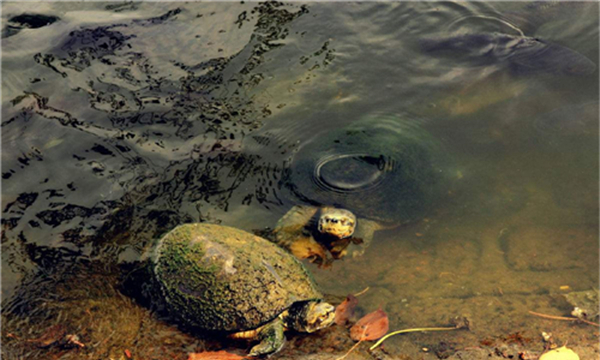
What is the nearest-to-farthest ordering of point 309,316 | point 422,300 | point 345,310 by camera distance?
point 309,316
point 345,310
point 422,300

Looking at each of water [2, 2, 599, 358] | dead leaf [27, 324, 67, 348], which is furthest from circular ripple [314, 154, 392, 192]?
dead leaf [27, 324, 67, 348]

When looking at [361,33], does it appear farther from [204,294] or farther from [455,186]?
[204,294]

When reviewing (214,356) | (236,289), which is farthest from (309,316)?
(214,356)

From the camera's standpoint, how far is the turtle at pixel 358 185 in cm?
459

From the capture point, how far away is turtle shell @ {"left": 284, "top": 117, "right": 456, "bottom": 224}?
4.89 meters

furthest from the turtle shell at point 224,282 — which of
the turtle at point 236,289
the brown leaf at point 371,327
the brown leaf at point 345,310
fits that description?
the brown leaf at point 371,327

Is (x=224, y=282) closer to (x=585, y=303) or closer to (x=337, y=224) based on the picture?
(x=337, y=224)

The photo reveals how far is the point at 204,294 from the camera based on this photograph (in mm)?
3492

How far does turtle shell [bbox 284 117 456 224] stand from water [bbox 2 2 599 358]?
130 mm

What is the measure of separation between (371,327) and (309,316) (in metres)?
0.57

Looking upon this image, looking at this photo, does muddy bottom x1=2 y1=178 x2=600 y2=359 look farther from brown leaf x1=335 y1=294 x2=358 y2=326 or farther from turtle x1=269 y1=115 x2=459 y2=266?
turtle x1=269 y1=115 x2=459 y2=266

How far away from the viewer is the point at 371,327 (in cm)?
380

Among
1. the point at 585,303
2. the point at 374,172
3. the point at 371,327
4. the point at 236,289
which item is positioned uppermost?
the point at 236,289

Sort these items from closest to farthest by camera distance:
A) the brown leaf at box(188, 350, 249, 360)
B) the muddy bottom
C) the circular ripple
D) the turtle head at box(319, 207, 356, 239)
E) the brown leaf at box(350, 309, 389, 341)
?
the brown leaf at box(188, 350, 249, 360) → the muddy bottom → the brown leaf at box(350, 309, 389, 341) → the turtle head at box(319, 207, 356, 239) → the circular ripple
